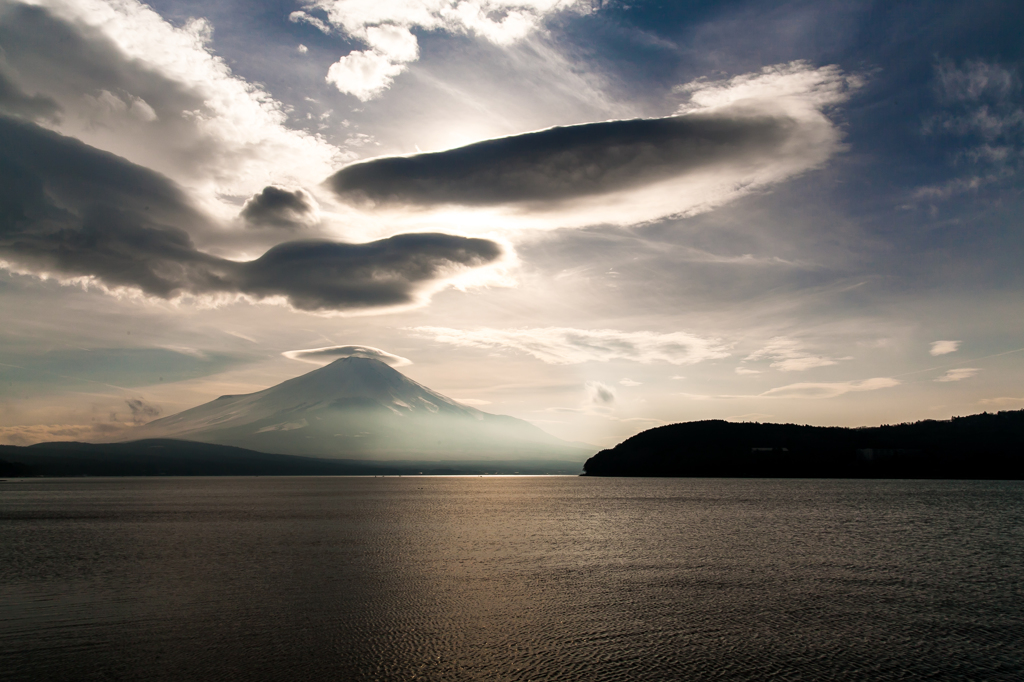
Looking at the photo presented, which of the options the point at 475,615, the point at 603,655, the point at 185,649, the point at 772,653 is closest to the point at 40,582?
the point at 185,649

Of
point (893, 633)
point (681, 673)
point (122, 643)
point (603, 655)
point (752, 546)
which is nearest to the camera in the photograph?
point (681, 673)

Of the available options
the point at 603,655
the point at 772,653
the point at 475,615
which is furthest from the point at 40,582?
the point at 772,653

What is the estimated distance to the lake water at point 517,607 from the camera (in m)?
22.5

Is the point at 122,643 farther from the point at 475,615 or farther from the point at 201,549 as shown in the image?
the point at 201,549

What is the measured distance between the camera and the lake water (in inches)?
886

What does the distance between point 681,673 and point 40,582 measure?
132 feet

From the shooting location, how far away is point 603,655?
77.4 ft

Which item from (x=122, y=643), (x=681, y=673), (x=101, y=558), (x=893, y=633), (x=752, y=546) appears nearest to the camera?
(x=681, y=673)

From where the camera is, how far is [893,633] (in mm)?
26984

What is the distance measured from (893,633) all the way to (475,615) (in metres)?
18.8

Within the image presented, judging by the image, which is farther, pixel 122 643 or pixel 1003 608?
pixel 1003 608

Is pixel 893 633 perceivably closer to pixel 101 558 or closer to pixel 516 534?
pixel 516 534

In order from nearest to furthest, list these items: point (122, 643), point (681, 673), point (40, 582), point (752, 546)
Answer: point (681, 673)
point (122, 643)
point (40, 582)
point (752, 546)

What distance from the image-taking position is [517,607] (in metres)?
31.8
